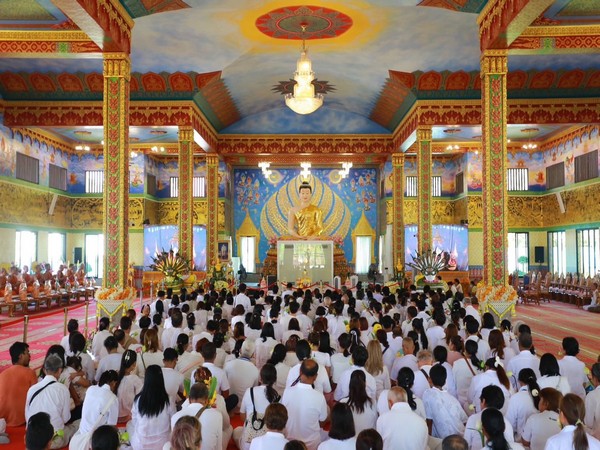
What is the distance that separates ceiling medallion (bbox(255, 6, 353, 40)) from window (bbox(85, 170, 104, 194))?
12.7 m

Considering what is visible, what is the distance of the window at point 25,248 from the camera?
18.8 m

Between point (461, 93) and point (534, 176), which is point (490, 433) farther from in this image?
point (534, 176)

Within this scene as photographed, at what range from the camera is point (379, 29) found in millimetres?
13898

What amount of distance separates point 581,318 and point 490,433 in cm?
1243

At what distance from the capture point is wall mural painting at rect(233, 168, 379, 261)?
26.8 metres

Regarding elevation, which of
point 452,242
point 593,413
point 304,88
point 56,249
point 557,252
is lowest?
point 593,413

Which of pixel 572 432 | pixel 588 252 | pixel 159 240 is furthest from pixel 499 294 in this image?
pixel 159 240

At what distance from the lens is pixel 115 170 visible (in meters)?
10.3

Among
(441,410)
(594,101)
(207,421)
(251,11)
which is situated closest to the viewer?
(207,421)

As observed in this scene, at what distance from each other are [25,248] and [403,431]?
1844cm

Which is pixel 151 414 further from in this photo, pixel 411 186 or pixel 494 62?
pixel 411 186

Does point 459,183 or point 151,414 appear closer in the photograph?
point 151,414

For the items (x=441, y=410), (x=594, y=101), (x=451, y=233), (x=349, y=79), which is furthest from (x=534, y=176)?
(x=441, y=410)

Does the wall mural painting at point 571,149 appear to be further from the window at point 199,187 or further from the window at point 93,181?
the window at point 93,181
